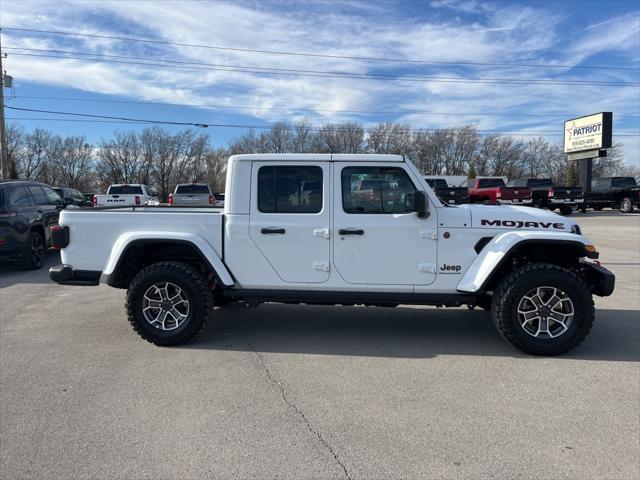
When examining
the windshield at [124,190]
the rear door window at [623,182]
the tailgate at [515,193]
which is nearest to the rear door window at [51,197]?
the windshield at [124,190]

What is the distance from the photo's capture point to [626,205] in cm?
2788

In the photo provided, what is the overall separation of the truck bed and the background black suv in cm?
478

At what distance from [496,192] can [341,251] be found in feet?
73.1

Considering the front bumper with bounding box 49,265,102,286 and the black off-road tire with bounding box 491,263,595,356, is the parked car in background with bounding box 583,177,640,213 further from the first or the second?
the front bumper with bounding box 49,265,102,286

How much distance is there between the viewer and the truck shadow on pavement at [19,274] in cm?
847

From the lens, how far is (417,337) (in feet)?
17.2

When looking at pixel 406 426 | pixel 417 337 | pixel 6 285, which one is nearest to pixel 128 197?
pixel 6 285

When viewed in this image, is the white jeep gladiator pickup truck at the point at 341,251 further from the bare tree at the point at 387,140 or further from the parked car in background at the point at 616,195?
the bare tree at the point at 387,140

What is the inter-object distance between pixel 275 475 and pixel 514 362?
9.15 feet

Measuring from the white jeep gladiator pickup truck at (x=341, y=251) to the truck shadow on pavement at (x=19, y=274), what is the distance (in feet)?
13.7

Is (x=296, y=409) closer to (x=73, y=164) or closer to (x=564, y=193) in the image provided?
(x=564, y=193)

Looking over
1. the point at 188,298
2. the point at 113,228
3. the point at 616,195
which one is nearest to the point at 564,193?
the point at 616,195

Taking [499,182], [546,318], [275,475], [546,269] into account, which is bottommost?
[275,475]

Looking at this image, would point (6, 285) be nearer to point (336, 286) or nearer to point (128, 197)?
point (336, 286)
